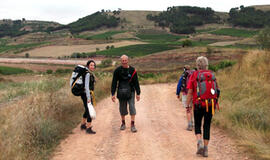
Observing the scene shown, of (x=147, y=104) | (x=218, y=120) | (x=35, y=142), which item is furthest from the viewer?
(x=147, y=104)

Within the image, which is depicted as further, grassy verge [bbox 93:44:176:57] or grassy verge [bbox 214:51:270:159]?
grassy verge [bbox 93:44:176:57]

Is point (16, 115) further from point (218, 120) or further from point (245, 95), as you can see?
point (245, 95)

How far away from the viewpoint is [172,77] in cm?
2356

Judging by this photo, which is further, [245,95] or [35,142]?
[245,95]

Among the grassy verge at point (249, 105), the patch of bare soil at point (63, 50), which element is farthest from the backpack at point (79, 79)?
the patch of bare soil at point (63, 50)

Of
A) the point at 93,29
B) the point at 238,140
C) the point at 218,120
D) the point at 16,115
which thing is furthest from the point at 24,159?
the point at 93,29

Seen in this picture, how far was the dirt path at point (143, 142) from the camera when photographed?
623 cm

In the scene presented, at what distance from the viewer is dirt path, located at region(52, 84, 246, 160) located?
20.4ft

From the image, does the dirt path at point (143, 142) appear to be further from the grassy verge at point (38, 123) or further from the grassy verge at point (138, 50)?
the grassy verge at point (138, 50)

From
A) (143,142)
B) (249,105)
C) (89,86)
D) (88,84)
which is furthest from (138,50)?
(143,142)

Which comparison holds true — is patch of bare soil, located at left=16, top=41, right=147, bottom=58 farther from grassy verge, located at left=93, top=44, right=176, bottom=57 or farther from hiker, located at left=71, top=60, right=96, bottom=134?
hiker, located at left=71, top=60, right=96, bottom=134

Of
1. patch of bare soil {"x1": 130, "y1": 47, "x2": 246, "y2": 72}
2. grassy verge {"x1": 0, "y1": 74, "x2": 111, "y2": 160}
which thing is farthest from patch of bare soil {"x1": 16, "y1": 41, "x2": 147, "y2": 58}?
grassy verge {"x1": 0, "y1": 74, "x2": 111, "y2": 160}

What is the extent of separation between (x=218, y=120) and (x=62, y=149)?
14.9 ft

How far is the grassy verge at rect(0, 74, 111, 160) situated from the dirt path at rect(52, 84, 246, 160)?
1.23 ft
